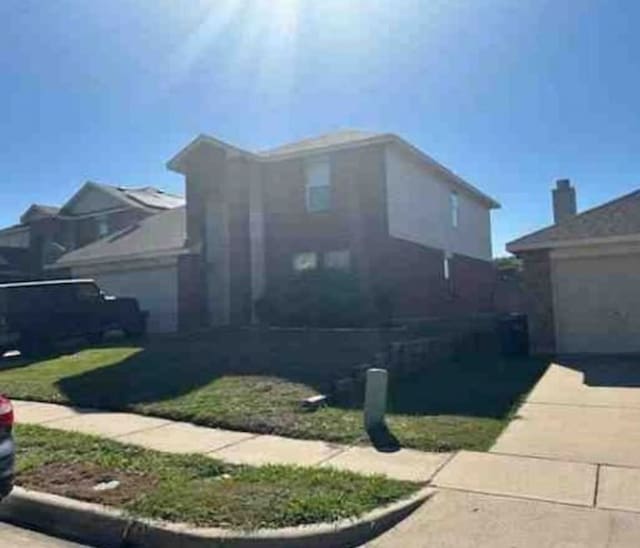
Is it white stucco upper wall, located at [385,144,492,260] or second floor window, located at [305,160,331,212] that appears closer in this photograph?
white stucco upper wall, located at [385,144,492,260]

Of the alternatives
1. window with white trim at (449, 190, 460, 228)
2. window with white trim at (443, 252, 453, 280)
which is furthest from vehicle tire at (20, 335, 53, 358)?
window with white trim at (449, 190, 460, 228)

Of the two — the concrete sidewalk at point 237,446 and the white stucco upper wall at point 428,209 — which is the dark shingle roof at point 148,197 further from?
the concrete sidewalk at point 237,446

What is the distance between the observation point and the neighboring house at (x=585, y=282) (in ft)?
50.1

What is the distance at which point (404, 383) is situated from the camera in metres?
11.9

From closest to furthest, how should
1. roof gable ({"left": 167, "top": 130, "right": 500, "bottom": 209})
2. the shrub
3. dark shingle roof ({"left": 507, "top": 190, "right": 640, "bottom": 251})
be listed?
dark shingle roof ({"left": 507, "top": 190, "right": 640, "bottom": 251})
the shrub
roof gable ({"left": 167, "top": 130, "right": 500, "bottom": 209})

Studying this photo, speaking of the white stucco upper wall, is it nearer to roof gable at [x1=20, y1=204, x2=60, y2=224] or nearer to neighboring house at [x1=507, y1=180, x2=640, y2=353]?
neighboring house at [x1=507, y1=180, x2=640, y2=353]

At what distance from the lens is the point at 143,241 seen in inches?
984

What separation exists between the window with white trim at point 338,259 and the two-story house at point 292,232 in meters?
0.03

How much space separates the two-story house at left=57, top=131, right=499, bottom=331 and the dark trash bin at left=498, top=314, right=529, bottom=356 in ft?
11.6

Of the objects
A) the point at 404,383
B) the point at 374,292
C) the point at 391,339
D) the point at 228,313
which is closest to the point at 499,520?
the point at 404,383

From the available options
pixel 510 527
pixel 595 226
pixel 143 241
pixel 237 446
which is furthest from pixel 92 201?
pixel 510 527

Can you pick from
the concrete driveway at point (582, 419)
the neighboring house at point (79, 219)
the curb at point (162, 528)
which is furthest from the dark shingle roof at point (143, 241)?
the curb at point (162, 528)

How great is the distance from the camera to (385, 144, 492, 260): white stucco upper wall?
20.0m

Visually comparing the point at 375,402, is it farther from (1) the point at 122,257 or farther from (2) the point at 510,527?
(1) the point at 122,257
